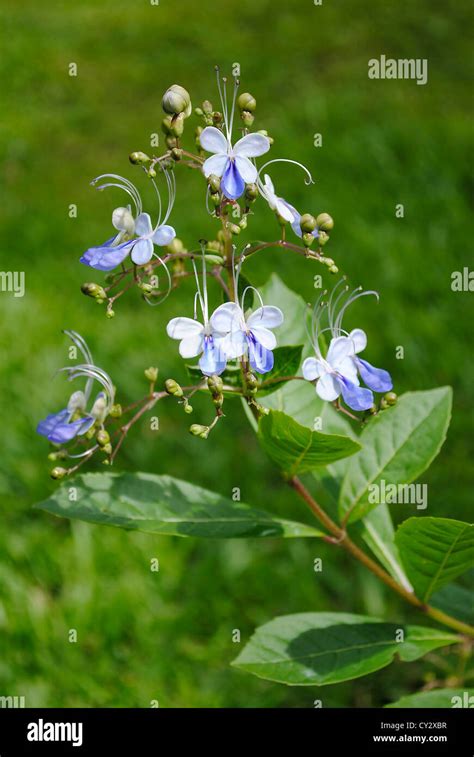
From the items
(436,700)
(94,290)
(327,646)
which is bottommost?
(436,700)

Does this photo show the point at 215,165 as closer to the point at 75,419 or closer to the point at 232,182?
the point at 232,182

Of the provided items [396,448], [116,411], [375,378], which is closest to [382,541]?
[396,448]

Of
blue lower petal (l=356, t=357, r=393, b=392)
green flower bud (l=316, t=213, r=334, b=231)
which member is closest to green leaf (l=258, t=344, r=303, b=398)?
blue lower petal (l=356, t=357, r=393, b=392)

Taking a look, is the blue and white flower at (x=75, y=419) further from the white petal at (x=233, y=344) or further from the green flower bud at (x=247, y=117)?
the green flower bud at (x=247, y=117)

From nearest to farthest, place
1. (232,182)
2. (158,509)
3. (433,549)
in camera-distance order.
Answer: (232,182) < (433,549) < (158,509)

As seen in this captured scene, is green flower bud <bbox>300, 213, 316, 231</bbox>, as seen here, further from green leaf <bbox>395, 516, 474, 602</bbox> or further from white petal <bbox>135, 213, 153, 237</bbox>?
green leaf <bbox>395, 516, 474, 602</bbox>
